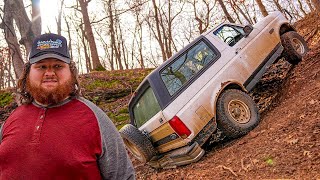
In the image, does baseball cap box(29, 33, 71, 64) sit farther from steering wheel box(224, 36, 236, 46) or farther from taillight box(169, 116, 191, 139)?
steering wheel box(224, 36, 236, 46)

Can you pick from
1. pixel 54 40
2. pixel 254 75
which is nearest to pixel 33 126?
pixel 54 40

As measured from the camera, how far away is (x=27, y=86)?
2148 mm

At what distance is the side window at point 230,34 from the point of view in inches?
263

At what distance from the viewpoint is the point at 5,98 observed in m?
A: 12.2

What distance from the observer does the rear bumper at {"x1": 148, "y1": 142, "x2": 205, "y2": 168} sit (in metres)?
5.30

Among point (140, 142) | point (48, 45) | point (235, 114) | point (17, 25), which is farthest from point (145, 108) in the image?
point (48, 45)

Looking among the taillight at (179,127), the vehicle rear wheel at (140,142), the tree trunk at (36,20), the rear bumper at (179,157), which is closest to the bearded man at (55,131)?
the tree trunk at (36,20)

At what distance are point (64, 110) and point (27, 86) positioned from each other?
347mm

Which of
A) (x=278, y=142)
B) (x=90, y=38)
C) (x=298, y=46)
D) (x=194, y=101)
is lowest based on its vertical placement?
(x=278, y=142)

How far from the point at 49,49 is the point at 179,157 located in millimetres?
3795

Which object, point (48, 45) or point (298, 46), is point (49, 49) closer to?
point (48, 45)

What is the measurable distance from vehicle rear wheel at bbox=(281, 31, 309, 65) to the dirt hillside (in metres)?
0.24

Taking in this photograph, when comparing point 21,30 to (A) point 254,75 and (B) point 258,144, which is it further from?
(A) point 254,75

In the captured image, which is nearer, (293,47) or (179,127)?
(179,127)
